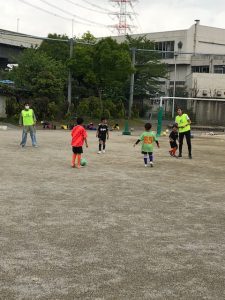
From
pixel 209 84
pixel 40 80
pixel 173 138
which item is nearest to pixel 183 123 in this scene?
pixel 173 138

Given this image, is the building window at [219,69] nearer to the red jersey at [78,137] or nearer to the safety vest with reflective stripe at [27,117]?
the safety vest with reflective stripe at [27,117]

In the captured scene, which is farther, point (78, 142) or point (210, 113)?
point (210, 113)

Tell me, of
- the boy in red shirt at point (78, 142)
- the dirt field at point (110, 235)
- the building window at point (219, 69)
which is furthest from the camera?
the building window at point (219, 69)

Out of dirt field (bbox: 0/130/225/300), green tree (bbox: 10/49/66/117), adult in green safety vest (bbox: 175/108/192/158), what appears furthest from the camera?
green tree (bbox: 10/49/66/117)

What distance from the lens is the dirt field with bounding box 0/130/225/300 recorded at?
4.34 m

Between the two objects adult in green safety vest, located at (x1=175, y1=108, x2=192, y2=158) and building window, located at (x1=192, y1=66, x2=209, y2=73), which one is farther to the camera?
building window, located at (x1=192, y1=66, x2=209, y2=73)

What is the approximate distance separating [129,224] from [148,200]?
1833 mm

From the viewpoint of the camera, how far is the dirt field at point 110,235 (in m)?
4.34

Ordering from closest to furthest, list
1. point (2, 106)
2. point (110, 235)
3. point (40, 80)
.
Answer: point (110, 235) < point (40, 80) < point (2, 106)

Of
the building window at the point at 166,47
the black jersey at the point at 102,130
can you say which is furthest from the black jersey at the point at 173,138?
the building window at the point at 166,47

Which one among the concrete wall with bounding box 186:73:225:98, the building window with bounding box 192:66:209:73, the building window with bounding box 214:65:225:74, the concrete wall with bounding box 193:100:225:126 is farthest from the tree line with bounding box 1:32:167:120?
the building window with bounding box 192:66:209:73

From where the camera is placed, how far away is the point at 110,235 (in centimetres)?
601

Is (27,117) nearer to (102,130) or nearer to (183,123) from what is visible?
(102,130)

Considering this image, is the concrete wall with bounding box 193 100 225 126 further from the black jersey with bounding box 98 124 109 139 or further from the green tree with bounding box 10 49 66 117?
the black jersey with bounding box 98 124 109 139
